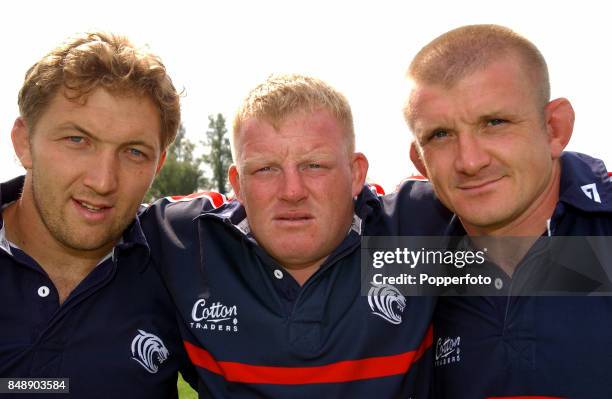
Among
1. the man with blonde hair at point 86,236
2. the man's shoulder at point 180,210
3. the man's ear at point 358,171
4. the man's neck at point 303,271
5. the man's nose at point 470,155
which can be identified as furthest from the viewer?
the man's shoulder at point 180,210

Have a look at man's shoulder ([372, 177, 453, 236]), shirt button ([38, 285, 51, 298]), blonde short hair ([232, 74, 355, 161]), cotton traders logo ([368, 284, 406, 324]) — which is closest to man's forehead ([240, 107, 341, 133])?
blonde short hair ([232, 74, 355, 161])

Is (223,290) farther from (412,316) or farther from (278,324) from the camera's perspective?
(412,316)

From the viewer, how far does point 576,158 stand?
130 inches

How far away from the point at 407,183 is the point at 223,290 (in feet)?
4.52

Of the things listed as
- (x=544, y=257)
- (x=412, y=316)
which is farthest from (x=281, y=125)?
(x=544, y=257)

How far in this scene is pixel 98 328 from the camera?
3135 millimetres

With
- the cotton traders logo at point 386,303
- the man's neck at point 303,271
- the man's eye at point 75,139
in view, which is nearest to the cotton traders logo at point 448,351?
the cotton traders logo at point 386,303

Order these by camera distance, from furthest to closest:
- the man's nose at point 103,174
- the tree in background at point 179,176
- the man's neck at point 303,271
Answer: the tree in background at point 179,176
the man's neck at point 303,271
the man's nose at point 103,174

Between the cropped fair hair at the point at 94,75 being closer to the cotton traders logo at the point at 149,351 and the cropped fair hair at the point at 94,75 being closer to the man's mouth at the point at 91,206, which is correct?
the man's mouth at the point at 91,206

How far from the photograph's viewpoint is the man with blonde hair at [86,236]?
3.02m

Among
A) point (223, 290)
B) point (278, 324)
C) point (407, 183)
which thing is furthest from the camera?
point (407, 183)

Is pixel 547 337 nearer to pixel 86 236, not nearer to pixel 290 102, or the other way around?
pixel 290 102

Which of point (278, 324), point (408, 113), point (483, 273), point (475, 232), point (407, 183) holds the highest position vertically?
point (408, 113)

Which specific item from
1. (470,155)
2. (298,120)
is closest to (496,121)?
(470,155)
